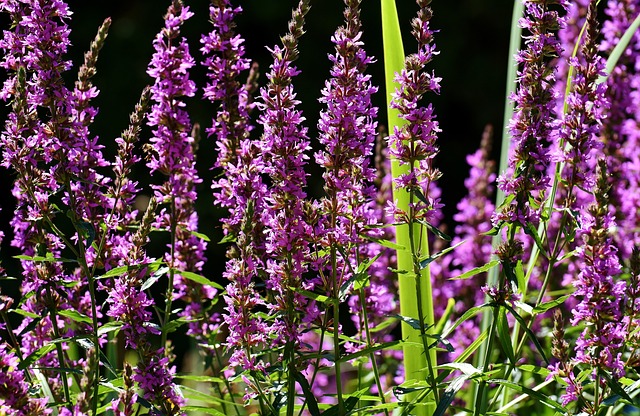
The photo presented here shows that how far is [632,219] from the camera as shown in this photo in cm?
335

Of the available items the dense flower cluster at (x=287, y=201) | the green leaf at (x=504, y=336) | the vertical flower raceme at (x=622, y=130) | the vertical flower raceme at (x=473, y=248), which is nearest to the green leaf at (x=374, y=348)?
the dense flower cluster at (x=287, y=201)

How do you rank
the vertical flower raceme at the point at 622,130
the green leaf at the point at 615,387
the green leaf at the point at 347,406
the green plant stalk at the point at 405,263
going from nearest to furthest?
1. the green leaf at the point at 615,387
2. the green leaf at the point at 347,406
3. the green plant stalk at the point at 405,263
4. the vertical flower raceme at the point at 622,130

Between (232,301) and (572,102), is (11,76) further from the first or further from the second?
(572,102)

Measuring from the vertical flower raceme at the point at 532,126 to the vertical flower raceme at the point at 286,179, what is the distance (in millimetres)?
461

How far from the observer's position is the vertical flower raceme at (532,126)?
6.66 ft

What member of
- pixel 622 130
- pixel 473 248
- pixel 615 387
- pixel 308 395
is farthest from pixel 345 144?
pixel 473 248

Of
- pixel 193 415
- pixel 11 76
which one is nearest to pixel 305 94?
pixel 193 415

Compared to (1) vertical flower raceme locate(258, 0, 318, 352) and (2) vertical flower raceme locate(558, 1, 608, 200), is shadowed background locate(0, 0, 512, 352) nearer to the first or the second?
(2) vertical flower raceme locate(558, 1, 608, 200)

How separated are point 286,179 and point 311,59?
25.8ft

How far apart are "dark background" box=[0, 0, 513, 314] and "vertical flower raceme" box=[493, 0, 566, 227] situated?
7011 mm

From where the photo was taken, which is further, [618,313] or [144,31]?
[144,31]

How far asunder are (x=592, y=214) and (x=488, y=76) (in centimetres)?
806

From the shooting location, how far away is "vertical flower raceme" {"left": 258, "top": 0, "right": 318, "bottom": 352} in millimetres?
1958

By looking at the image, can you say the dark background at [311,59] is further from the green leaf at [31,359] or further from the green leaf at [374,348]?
the green leaf at [374,348]
